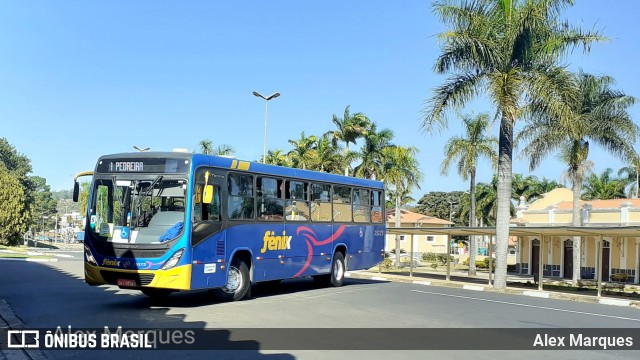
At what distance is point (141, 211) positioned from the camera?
13406 mm

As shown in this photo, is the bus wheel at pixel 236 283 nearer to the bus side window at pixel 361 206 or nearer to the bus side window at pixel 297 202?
the bus side window at pixel 297 202

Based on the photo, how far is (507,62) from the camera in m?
23.7

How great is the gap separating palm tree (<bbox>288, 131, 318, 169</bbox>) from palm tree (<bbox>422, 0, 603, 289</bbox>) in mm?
29599

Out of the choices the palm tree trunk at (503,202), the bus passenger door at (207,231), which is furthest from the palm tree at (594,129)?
the bus passenger door at (207,231)

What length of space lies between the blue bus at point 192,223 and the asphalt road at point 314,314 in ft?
2.36

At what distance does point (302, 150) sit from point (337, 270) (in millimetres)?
34002

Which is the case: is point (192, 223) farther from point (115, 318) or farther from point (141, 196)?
point (115, 318)

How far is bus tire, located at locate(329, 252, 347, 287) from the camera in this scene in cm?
2077

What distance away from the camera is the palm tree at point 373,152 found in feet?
158

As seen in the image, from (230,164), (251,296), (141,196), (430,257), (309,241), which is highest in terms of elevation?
(230,164)

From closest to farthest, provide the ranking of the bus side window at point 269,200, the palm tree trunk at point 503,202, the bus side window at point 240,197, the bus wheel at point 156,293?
1. the bus wheel at point 156,293
2. the bus side window at point 240,197
3. the bus side window at point 269,200
4. the palm tree trunk at point 503,202

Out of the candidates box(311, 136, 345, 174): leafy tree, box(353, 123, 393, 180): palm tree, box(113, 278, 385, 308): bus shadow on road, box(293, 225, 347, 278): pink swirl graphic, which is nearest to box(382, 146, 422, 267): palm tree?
box(353, 123, 393, 180): palm tree

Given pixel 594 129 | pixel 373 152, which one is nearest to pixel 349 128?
pixel 373 152

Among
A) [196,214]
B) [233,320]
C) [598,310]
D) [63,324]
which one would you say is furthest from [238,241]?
[598,310]
